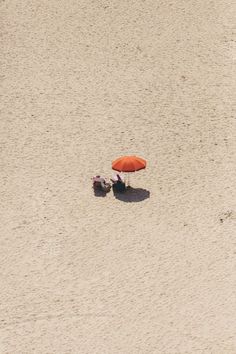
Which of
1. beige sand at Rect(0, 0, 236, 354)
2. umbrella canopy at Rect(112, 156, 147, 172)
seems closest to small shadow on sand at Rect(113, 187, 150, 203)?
beige sand at Rect(0, 0, 236, 354)

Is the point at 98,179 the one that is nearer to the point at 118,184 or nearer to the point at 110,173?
the point at 118,184

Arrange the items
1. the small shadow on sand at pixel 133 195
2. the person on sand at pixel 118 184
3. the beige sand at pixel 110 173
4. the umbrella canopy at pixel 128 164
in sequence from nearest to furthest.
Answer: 1. the beige sand at pixel 110 173
2. the umbrella canopy at pixel 128 164
3. the small shadow on sand at pixel 133 195
4. the person on sand at pixel 118 184

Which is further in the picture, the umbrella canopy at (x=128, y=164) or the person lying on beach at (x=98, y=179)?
the person lying on beach at (x=98, y=179)

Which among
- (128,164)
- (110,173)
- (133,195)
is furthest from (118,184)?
(110,173)

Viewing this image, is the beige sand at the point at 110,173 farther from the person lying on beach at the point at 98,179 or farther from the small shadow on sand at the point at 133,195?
the person lying on beach at the point at 98,179

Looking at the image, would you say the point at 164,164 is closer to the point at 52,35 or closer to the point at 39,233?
the point at 39,233

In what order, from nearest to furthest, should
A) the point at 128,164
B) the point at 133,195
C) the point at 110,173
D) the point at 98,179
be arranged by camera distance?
the point at 128,164 → the point at 98,179 → the point at 133,195 → the point at 110,173

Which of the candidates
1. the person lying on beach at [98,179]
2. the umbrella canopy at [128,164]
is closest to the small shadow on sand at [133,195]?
the person lying on beach at [98,179]
